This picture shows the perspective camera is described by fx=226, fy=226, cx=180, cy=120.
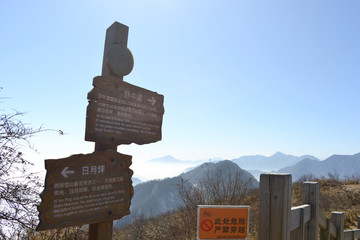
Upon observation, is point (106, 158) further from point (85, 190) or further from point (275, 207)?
point (275, 207)

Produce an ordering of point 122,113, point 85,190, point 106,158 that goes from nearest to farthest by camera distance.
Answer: point 85,190 < point 106,158 < point 122,113

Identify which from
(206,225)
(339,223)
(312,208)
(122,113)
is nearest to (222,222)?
(206,225)

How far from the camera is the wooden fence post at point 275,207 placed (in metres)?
2.02

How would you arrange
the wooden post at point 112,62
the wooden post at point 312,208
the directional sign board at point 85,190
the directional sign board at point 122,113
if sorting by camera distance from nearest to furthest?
the directional sign board at point 85,190 → the directional sign board at point 122,113 → the wooden post at point 112,62 → the wooden post at point 312,208

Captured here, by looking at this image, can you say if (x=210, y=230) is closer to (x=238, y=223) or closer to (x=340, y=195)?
(x=238, y=223)

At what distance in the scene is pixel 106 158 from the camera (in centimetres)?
242

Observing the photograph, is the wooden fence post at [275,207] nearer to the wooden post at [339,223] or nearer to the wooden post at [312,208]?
the wooden post at [312,208]

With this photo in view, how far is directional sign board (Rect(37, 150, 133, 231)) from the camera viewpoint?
198 centimetres

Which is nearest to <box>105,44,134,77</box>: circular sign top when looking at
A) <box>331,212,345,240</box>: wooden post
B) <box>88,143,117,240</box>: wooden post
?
<box>88,143,117,240</box>: wooden post

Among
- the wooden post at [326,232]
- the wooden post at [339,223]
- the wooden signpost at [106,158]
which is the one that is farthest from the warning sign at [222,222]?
the wooden post at [339,223]

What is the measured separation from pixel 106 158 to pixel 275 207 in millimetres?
1734

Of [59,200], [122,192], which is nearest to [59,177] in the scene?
[59,200]

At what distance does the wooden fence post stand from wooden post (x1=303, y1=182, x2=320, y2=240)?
3.26ft

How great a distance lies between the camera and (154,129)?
2992 millimetres
